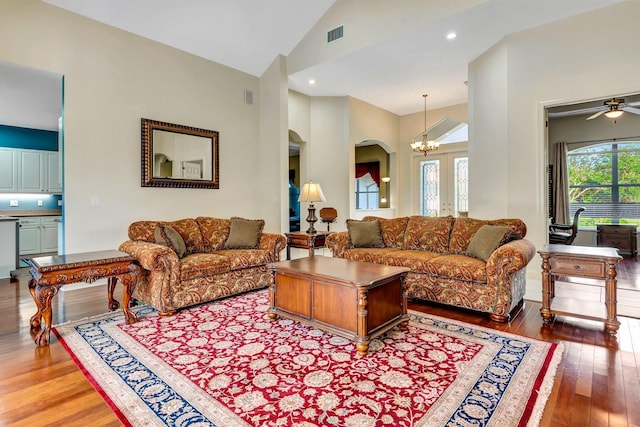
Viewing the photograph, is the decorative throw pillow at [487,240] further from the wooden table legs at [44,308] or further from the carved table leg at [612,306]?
the wooden table legs at [44,308]

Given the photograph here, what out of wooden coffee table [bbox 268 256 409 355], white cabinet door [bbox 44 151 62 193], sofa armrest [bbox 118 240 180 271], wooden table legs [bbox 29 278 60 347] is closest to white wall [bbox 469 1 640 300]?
wooden coffee table [bbox 268 256 409 355]

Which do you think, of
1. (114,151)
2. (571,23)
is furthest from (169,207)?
(571,23)

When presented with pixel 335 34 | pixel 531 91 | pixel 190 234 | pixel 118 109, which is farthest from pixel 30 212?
pixel 531 91

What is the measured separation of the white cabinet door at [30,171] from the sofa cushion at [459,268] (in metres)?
8.15

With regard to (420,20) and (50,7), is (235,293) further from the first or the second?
(420,20)

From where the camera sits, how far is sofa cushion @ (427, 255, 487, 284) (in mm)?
3227

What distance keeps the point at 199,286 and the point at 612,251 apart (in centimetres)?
391

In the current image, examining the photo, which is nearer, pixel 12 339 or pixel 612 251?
pixel 12 339

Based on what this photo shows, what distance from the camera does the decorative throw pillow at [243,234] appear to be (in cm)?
439

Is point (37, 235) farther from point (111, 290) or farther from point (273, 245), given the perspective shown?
point (273, 245)

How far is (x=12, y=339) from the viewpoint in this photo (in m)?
2.76

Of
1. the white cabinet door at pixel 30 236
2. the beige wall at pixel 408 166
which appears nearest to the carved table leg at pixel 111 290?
the white cabinet door at pixel 30 236

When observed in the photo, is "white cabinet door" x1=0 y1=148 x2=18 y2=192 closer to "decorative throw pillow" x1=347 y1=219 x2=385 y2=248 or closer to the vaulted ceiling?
the vaulted ceiling

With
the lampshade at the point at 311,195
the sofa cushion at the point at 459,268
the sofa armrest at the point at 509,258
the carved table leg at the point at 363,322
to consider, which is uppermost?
the lampshade at the point at 311,195
